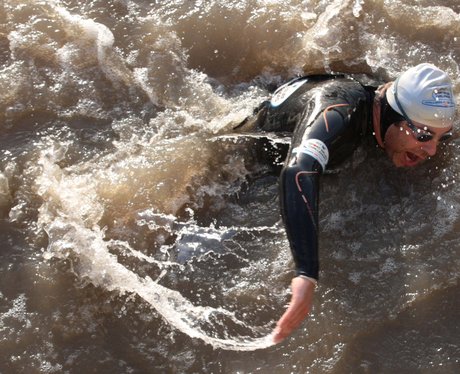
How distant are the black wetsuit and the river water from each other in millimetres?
339

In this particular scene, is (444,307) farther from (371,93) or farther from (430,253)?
(371,93)

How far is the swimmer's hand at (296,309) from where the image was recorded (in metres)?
2.98

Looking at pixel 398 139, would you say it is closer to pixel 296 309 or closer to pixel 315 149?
pixel 315 149

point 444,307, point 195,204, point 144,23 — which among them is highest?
point 144,23

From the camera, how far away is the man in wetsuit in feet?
10.7

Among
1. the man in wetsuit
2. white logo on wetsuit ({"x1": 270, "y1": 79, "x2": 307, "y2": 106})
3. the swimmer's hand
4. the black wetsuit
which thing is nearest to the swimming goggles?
the man in wetsuit

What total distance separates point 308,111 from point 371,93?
61 cm

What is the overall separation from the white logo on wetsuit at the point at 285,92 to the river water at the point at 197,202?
0.86ft

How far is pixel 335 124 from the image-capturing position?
3598mm

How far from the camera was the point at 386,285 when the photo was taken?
12.8 ft

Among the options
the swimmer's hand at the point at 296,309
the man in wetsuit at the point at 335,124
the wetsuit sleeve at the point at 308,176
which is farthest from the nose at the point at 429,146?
the swimmer's hand at the point at 296,309

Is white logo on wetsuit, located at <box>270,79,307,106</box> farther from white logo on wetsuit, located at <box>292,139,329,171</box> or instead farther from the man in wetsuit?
white logo on wetsuit, located at <box>292,139,329,171</box>

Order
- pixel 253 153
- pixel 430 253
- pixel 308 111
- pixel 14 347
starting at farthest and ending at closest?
pixel 253 153
pixel 430 253
pixel 308 111
pixel 14 347

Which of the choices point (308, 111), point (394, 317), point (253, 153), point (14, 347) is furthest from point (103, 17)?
point (394, 317)
